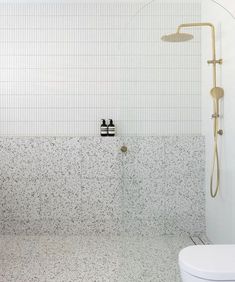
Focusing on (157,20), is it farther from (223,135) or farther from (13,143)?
(13,143)

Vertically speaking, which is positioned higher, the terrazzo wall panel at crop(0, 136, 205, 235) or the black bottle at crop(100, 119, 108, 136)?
the black bottle at crop(100, 119, 108, 136)

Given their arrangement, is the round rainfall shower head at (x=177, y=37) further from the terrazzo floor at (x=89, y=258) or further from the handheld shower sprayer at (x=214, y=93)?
the terrazzo floor at (x=89, y=258)

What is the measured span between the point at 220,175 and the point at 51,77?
76.2 inches

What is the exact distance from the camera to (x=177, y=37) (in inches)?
80.7

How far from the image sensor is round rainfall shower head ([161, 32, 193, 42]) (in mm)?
2012

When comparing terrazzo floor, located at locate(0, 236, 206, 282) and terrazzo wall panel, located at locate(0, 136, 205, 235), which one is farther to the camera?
terrazzo wall panel, located at locate(0, 136, 205, 235)

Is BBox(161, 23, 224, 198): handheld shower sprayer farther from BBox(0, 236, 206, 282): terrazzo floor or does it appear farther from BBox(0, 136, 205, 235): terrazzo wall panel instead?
BBox(0, 136, 205, 235): terrazzo wall panel

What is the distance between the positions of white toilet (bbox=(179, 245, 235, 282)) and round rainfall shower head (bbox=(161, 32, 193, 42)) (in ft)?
3.76

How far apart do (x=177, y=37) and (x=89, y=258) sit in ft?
5.66

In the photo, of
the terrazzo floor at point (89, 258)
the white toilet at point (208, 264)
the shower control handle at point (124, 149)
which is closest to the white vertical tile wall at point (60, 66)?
the shower control handle at point (124, 149)

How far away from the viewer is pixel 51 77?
331 centimetres

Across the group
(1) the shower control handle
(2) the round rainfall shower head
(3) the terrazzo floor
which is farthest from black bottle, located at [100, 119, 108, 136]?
(2) the round rainfall shower head

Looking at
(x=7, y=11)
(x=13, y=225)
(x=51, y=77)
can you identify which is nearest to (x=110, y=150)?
(x=51, y=77)

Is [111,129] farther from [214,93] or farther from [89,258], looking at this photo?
[214,93]
